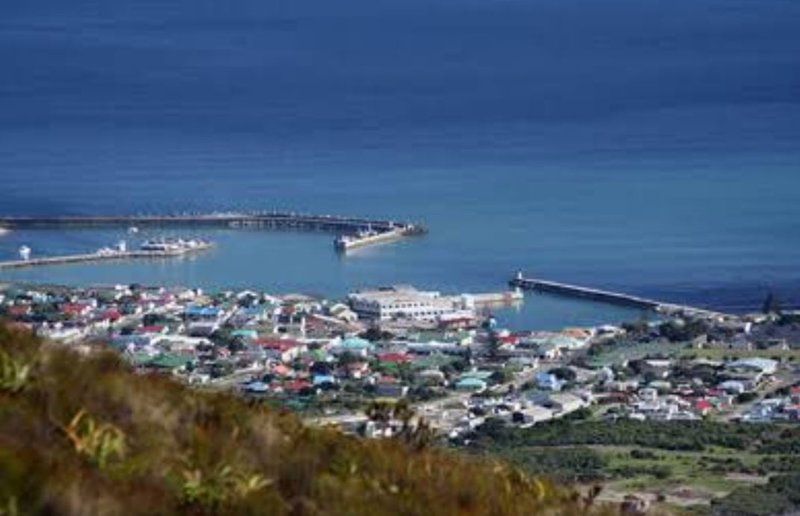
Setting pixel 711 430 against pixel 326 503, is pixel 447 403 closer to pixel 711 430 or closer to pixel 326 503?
pixel 711 430

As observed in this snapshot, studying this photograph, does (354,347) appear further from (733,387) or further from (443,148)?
(443,148)

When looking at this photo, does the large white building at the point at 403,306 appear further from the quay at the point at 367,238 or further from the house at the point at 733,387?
the house at the point at 733,387

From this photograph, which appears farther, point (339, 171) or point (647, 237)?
point (339, 171)

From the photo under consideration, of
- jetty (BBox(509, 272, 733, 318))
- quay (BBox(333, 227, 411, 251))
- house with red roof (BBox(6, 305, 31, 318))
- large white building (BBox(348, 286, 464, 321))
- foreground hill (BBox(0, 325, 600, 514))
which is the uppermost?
foreground hill (BBox(0, 325, 600, 514))

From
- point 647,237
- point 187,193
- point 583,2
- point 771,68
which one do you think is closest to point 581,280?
point 647,237

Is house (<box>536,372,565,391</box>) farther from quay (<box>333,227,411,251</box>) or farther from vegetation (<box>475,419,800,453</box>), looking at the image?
quay (<box>333,227,411,251</box>)

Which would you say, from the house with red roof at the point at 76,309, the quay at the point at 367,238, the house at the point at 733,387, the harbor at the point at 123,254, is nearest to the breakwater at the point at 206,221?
the quay at the point at 367,238

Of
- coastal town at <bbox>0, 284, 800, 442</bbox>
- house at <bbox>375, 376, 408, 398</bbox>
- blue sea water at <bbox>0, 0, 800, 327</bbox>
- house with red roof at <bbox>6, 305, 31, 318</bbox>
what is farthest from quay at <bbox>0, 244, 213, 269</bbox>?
house at <bbox>375, 376, 408, 398</bbox>
